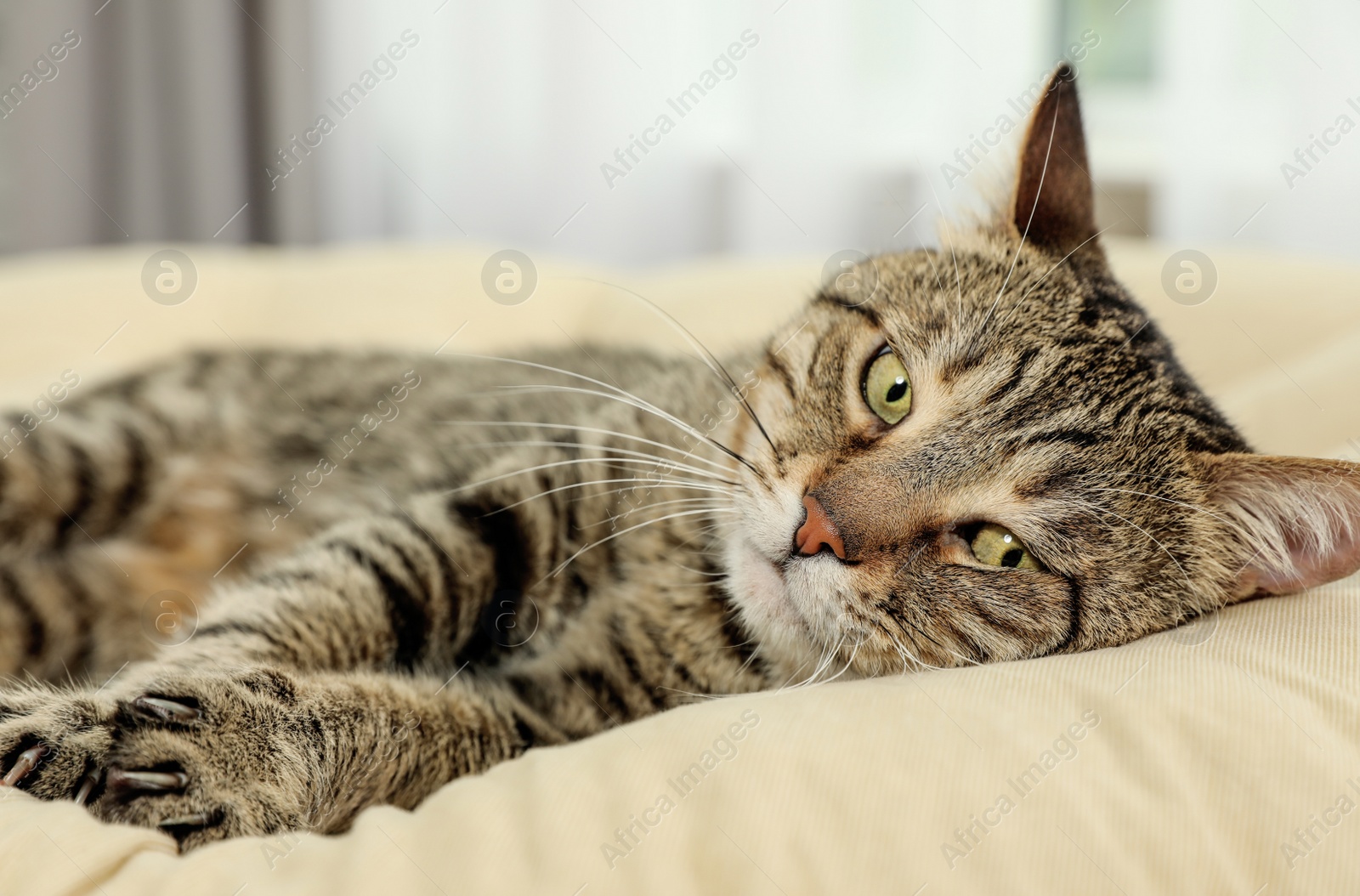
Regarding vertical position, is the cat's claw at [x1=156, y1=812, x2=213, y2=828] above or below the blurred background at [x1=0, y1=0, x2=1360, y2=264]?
below

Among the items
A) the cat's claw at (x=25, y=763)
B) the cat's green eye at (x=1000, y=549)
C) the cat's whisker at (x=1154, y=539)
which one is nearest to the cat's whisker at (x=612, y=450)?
the cat's green eye at (x=1000, y=549)

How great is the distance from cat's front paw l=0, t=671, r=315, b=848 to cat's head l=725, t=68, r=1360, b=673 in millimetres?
506

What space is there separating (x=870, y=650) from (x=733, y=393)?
41 cm

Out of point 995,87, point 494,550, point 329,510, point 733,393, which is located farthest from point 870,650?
point 995,87

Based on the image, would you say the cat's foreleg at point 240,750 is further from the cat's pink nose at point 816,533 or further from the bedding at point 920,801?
the cat's pink nose at point 816,533

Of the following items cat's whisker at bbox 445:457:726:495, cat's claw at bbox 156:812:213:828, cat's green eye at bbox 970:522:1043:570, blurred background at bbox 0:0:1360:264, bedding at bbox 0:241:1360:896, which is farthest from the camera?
blurred background at bbox 0:0:1360:264

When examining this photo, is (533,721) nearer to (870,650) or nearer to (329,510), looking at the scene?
(870,650)

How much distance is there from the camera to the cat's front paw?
2.95ft

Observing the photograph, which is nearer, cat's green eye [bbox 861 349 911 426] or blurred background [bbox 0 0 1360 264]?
cat's green eye [bbox 861 349 911 426]

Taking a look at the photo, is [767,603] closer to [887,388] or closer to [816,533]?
[816,533]

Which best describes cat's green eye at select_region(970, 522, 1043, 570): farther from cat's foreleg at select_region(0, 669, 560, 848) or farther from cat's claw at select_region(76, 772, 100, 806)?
cat's claw at select_region(76, 772, 100, 806)

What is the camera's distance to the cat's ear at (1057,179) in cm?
119

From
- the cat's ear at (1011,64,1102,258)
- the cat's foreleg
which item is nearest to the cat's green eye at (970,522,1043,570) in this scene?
the cat's ear at (1011,64,1102,258)

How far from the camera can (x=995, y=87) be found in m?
3.08
